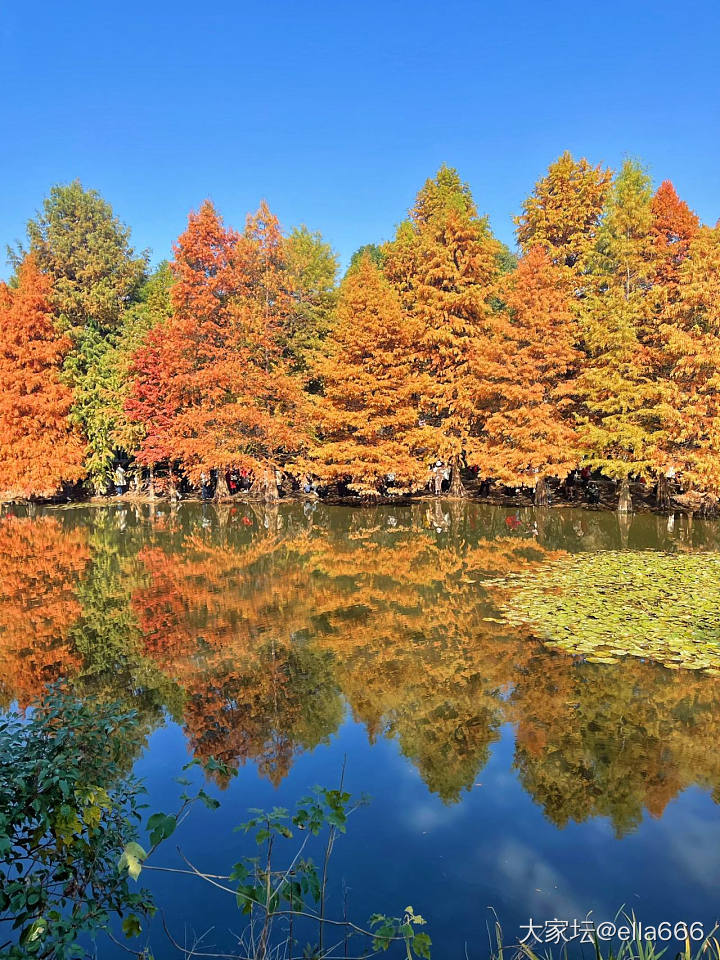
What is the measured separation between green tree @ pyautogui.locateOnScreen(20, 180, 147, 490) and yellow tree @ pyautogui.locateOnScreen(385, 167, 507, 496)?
1930 centimetres

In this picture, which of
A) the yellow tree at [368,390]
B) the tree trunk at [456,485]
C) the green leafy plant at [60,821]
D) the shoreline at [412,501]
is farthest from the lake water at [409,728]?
the tree trunk at [456,485]

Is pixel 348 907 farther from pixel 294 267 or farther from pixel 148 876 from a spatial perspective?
pixel 294 267

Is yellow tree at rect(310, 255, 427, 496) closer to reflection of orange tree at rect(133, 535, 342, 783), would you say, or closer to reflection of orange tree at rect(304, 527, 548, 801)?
reflection of orange tree at rect(304, 527, 548, 801)

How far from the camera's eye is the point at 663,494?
2841cm

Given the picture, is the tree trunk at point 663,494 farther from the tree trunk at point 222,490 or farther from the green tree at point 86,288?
the green tree at point 86,288

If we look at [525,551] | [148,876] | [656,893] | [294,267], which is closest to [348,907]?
[148,876]

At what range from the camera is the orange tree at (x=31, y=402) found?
113ft

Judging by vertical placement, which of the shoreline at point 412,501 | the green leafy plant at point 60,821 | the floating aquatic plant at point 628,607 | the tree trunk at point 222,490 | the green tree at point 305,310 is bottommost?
the floating aquatic plant at point 628,607

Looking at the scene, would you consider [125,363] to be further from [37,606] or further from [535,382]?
[37,606]

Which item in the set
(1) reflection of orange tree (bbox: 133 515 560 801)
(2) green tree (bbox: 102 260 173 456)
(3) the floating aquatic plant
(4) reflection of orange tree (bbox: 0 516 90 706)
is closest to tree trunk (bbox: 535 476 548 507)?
(1) reflection of orange tree (bbox: 133 515 560 801)

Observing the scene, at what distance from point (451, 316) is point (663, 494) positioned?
522 inches

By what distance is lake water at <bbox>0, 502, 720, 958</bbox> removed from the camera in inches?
220

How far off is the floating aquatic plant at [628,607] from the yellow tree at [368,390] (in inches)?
510

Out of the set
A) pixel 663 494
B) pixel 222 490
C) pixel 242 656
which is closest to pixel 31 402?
pixel 222 490
